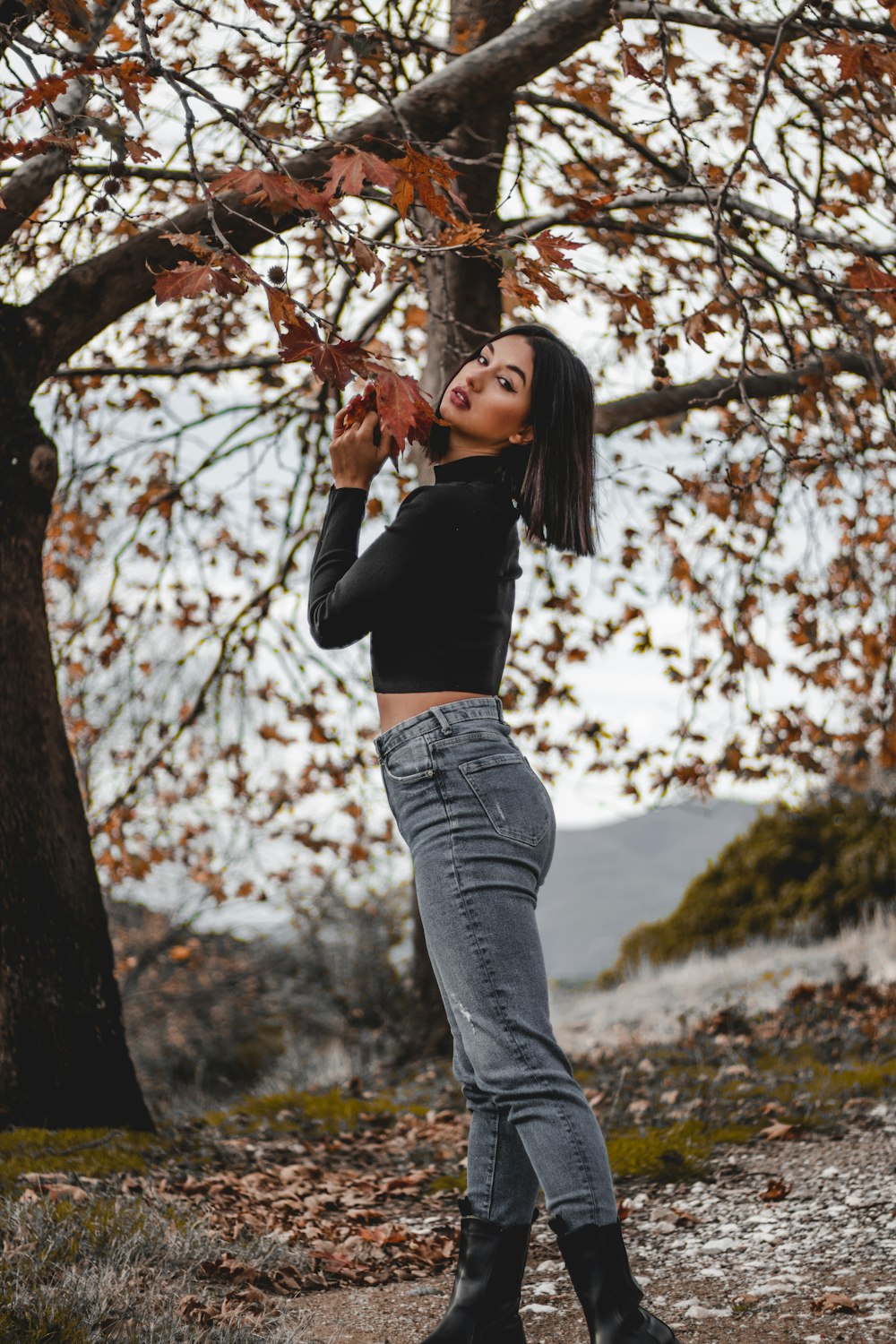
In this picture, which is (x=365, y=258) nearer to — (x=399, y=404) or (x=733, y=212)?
(x=399, y=404)

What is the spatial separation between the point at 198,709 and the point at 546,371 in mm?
5388

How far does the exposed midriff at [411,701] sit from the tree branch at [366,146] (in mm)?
2787

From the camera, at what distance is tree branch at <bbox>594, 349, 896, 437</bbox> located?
5.87 metres

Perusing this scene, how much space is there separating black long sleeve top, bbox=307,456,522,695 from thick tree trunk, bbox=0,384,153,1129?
255cm

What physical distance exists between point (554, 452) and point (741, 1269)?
2463mm

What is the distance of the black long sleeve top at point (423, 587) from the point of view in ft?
7.50

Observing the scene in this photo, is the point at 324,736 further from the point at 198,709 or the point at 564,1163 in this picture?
the point at 564,1163

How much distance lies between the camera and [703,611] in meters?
7.45

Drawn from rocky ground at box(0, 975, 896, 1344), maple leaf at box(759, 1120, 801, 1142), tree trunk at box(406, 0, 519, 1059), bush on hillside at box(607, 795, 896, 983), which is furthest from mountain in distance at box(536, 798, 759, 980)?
tree trunk at box(406, 0, 519, 1059)

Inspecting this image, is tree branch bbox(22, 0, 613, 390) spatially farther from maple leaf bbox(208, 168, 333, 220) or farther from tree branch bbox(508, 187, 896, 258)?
maple leaf bbox(208, 168, 333, 220)

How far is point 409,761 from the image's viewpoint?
2301mm

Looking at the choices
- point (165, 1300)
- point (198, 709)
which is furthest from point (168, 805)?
point (165, 1300)

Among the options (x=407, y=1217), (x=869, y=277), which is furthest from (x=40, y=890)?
(x=869, y=277)

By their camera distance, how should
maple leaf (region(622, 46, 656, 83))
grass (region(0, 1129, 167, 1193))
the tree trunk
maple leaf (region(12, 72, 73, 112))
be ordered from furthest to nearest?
the tree trunk < grass (region(0, 1129, 167, 1193)) < maple leaf (region(622, 46, 656, 83)) < maple leaf (region(12, 72, 73, 112))
